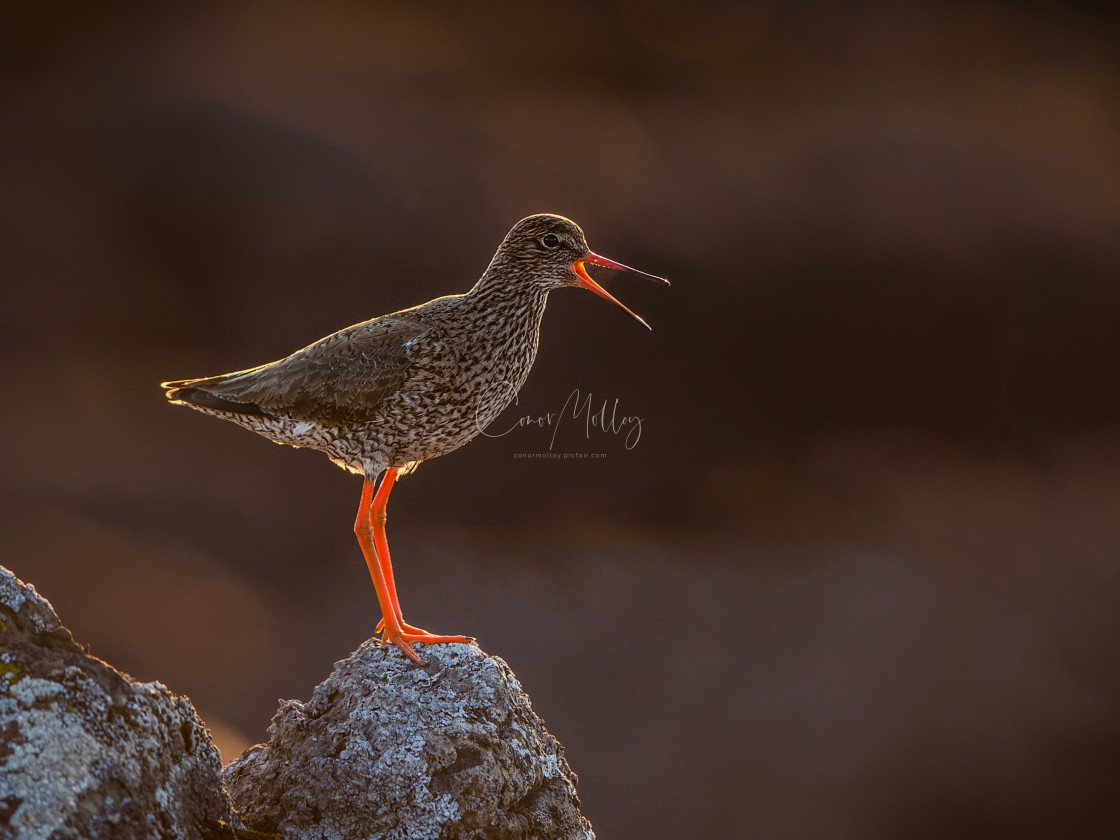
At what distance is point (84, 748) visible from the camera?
288 cm

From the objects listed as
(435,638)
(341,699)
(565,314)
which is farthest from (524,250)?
(565,314)

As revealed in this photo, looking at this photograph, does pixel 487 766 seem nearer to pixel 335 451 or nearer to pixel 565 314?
pixel 335 451

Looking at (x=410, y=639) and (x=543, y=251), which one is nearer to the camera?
(x=410, y=639)

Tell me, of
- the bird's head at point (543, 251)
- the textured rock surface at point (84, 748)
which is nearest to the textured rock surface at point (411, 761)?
the textured rock surface at point (84, 748)

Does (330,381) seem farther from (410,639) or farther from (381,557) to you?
(410,639)

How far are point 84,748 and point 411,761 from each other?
4.54 ft

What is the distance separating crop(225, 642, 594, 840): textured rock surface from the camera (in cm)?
385

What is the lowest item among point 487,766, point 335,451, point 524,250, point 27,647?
point 487,766

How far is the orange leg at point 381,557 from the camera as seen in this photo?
4.50 metres

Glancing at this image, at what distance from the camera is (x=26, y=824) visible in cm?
265

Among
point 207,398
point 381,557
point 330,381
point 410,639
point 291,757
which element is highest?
point 330,381

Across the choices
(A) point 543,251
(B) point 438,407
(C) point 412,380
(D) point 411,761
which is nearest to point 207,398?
(C) point 412,380

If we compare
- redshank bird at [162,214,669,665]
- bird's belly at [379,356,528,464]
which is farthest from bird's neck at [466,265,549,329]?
bird's belly at [379,356,528,464]

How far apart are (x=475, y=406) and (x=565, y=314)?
8605 millimetres
